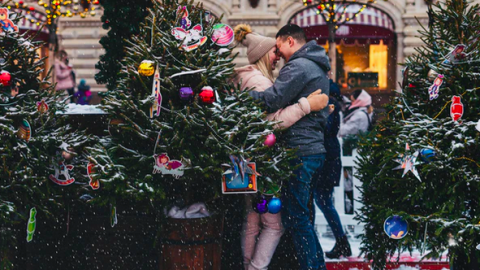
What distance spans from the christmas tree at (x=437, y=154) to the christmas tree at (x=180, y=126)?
2.62 ft

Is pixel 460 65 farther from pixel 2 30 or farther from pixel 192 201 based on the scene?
pixel 2 30

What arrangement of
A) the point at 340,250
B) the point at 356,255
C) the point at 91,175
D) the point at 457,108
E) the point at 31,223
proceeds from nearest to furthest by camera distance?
the point at 91,175
the point at 457,108
the point at 31,223
the point at 340,250
the point at 356,255

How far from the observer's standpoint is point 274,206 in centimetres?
405

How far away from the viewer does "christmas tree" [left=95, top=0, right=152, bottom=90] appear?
16.3 ft

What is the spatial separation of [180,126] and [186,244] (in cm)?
80

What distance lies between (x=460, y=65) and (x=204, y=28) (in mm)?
1845

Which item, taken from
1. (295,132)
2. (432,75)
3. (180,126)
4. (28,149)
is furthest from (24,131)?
(432,75)

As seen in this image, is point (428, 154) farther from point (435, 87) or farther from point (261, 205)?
point (261, 205)

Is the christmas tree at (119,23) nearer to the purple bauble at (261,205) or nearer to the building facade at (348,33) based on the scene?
the purple bauble at (261,205)

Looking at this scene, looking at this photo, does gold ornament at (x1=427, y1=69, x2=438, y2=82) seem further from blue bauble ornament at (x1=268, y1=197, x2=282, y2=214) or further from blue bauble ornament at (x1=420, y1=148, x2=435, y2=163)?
blue bauble ornament at (x1=268, y1=197, x2=282, y2=214)

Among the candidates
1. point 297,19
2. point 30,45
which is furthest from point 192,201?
point 297,19

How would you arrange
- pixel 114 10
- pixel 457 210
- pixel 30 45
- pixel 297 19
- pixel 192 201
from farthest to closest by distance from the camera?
pixel 297 19 → pixel 114 10 → pixel 30 45 → pixel 192 201 → pixel 457 210

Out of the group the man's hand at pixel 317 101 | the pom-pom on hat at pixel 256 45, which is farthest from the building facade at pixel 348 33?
the man's hand at pixel 317 101

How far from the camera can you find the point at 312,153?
4262 millimetres
